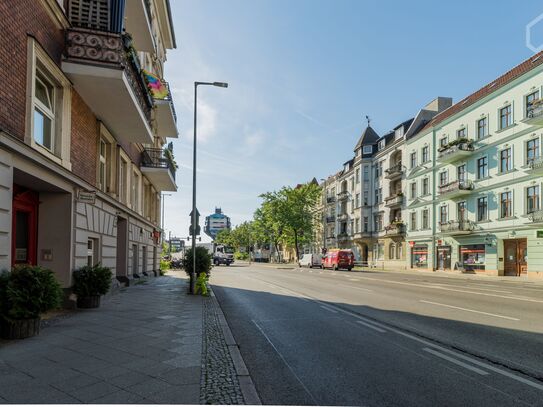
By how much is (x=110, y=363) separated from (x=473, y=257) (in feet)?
114

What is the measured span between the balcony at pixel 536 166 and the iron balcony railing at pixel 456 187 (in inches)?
257

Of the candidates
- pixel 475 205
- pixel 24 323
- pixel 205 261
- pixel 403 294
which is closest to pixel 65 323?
pixel 24 323

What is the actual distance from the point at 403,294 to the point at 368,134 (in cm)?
4736

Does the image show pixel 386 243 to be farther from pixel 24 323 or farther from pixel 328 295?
pixel 24 323

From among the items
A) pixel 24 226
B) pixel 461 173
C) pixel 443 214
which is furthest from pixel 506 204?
pixel 24 226

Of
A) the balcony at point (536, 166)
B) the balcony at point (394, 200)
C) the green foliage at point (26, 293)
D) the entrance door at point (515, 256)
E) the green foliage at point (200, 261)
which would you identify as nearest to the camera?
the green foliage at point (26, 293)

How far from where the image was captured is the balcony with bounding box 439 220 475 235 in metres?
34.9

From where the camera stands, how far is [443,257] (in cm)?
3894

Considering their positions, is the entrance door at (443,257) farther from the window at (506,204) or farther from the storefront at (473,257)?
the window at (506,204)

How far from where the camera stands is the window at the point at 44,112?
9.28m

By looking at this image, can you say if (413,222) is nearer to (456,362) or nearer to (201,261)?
(201,261)

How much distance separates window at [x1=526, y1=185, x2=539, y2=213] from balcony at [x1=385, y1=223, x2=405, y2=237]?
1721 centimetres

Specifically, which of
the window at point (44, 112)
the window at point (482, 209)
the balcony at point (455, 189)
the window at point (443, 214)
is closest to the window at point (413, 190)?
the window at point (443, 214)

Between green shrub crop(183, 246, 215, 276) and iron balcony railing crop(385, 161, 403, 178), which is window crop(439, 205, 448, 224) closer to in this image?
iron balcony railing crop(385, 161, 403, 178)
